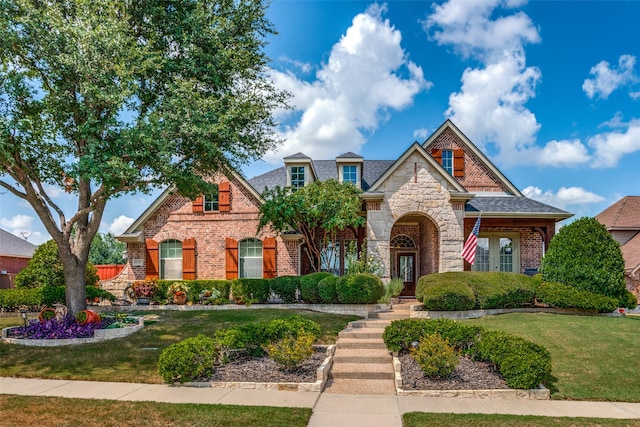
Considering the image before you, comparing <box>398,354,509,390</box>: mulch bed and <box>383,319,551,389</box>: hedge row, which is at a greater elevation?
<box>383,319,551,389</box>: hedge row

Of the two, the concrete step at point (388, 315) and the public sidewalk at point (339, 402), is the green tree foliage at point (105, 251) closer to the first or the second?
the concrete step at point (388, 315)

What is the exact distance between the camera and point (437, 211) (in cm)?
1661

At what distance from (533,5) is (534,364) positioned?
33.3 feet

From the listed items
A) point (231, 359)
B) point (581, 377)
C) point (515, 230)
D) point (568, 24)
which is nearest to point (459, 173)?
point (515, 230)

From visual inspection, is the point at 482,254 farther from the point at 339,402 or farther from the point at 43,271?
the point at 43,271

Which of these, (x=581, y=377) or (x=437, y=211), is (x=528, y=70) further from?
(x=581, y=377)

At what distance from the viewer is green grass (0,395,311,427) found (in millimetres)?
5859

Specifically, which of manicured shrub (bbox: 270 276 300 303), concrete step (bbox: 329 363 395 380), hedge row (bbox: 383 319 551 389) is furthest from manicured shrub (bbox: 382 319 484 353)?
manicured shrub (bbox: 270 276 300 303)

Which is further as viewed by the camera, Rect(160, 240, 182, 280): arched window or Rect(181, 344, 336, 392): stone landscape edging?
Rect(160, 240, 182, 280): arched window

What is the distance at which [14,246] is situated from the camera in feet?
87.8

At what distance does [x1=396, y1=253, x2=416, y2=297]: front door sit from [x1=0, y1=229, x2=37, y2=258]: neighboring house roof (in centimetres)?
2245

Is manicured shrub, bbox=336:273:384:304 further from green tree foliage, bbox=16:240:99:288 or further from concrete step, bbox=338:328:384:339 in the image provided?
green tree foliage, bbox=16:240:99:288

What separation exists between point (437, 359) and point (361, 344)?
294 centimetres

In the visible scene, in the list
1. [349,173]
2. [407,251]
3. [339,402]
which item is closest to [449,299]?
[407,251]
